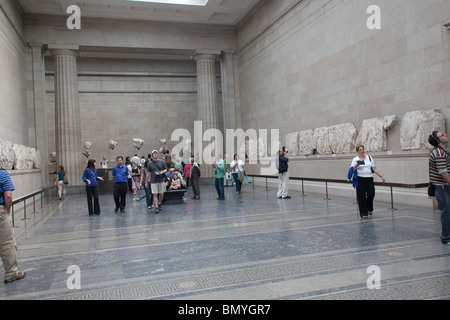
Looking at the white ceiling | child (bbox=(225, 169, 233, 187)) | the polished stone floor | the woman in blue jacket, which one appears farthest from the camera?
child (bbox=(225, 169, 233, 187))

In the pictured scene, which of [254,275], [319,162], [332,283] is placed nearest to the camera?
[332,283]

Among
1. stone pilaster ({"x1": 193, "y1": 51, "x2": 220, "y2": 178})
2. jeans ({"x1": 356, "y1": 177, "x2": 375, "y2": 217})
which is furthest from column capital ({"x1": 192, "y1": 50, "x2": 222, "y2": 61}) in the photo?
jeans ({"x1": 356, "y1": 177, "x2": 375, "y2": 217})

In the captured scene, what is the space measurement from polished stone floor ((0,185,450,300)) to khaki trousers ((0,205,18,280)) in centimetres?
18

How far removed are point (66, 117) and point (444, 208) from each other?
1805cm

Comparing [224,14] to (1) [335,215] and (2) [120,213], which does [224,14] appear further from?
(1) [335,215]

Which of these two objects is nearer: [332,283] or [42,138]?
[332,283]

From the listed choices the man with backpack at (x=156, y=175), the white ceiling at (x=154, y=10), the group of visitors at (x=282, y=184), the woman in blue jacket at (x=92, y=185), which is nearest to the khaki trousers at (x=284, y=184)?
the group of visitors at (x=282, y=184)

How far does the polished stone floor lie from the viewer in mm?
3949

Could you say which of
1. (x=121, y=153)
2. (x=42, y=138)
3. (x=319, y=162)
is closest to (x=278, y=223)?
(x=319, y=162)

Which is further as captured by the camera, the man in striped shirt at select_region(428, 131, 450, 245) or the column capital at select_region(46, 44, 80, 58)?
the column capital at select_region(46, 44, 80, 58)

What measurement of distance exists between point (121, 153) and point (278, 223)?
63.9 feet

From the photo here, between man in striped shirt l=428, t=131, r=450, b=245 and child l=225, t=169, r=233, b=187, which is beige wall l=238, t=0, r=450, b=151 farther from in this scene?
man in striped shirt l=428, t=131, r=450, b=245

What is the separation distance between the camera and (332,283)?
13.1 ft

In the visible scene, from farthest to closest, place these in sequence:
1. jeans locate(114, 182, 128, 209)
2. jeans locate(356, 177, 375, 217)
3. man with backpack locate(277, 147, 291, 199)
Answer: man with backpack locate(277, 147, 291, 199)
jeans locate(114, 182, 128, 209)
jeans locate(356, 177, 375, 217)
